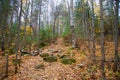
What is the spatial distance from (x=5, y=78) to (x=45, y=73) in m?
2.90

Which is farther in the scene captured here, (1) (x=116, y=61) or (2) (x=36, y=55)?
(2) (x=36, y=55)

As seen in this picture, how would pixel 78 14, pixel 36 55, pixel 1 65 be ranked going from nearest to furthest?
pixel 1 65, pixel 36 55, pixel 78 14

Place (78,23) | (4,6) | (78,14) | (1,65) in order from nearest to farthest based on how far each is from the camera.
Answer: (1,65) → (4,6) → (78,14) → (78,23)

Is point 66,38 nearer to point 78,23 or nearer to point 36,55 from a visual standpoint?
point 78,23

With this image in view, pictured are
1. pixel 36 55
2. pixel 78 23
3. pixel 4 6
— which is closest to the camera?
pixel 36 55

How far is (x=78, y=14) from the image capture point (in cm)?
2620

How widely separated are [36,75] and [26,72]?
1.14 meters

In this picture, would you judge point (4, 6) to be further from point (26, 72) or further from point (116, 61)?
point (116, 61)

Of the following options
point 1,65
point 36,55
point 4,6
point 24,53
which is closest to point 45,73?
point 1,65

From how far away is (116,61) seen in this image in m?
11.3

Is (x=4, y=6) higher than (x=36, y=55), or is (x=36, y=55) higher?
(x=4, y=6)

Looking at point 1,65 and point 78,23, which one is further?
point 78,23

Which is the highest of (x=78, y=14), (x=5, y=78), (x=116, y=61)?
(x=78, y=14)

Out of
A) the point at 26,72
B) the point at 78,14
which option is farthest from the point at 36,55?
the point at 78,14
